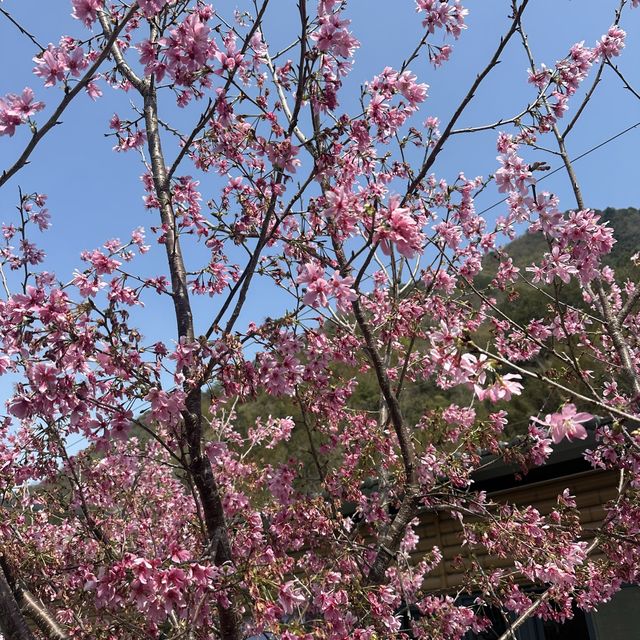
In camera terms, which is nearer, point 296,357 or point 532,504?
point 296,357

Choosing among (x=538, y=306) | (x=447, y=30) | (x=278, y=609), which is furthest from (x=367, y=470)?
Answer: (x=538, y=306)

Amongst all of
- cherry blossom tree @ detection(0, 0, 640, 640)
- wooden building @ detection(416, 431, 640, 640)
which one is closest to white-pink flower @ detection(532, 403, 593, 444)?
cherry blossom tree @ detection(0, 0, 640, 640)

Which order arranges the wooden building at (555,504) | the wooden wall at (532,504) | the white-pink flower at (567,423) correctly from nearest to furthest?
the white-pink flower at (567,423), the wooden building at (555,504), the wooden wall at (532,504)

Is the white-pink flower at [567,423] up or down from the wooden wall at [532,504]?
up

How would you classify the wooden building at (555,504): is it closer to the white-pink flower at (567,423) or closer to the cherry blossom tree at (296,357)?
the cherry blossom tree at (296,357)

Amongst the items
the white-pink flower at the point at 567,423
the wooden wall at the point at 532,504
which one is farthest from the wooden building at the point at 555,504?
the white-pink flower at the point at 567,423

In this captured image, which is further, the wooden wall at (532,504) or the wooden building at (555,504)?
the wooden wall at (532,504)

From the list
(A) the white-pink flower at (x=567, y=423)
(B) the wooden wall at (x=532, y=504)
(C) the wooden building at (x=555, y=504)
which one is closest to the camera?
(A) the white-pink flower at (x=567, y=423)

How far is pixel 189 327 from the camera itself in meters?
3.82

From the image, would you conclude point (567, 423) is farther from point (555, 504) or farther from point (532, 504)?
point (532, 504)

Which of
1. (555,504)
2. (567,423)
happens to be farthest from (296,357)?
(555,504)

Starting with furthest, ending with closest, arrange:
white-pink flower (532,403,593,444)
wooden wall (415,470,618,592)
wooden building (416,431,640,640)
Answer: wooden wall (415,470,618,592) < wooden building (416,431,640,640) < white-pink flower (532,403,593,444)

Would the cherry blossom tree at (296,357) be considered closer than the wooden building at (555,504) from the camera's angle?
Yes

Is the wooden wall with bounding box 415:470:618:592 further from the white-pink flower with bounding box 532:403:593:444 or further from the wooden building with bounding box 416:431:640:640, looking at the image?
the white-pink flower with bounding box 532:403:593:444
